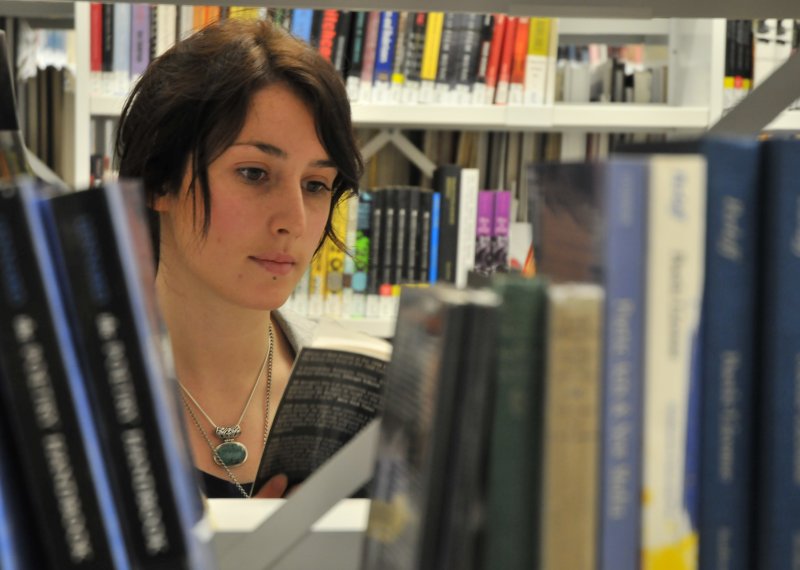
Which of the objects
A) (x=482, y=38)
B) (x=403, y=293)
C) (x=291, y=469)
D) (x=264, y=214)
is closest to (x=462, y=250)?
(x=482, y=38)

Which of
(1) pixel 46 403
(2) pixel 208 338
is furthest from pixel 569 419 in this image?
(2) pixel 208 338

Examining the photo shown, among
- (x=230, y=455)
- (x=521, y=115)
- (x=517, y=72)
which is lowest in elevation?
(x=230, y=455)

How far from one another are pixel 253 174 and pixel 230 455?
1.35 ft

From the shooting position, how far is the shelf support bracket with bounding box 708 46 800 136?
0.84m

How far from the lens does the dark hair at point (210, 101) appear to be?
144cm

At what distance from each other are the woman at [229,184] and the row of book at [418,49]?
96 cm

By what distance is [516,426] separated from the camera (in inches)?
19.4

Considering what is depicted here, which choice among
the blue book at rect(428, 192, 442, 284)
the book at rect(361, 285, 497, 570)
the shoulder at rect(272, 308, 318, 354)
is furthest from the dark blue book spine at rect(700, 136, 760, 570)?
the blue book at rect(428, 192, 442, 284)

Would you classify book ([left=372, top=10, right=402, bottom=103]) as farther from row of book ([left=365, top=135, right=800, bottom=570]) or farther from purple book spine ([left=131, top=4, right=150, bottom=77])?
row of book ([left=365, top=135, right=800, bottom=570])

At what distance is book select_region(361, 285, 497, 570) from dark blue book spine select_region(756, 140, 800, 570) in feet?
0.49

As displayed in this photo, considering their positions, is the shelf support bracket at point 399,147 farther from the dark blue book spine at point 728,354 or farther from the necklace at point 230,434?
the dark blue book spine at point 728,354

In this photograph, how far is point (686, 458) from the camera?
51 cm

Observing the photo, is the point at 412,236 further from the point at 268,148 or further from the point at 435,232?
the point at 268,148

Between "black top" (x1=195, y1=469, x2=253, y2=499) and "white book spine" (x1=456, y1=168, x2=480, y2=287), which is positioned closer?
"black top" (x1=195, y1=469, x2=253, y2=499)
